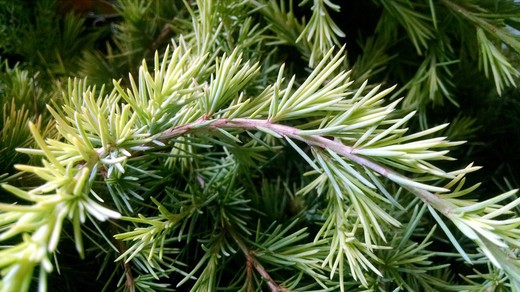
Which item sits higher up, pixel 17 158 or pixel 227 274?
pixel 17 158

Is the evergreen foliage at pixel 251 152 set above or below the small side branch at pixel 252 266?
above

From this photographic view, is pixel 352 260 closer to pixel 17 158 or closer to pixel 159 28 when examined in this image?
pixel 17 158

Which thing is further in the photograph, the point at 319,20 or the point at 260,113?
the point at 319,20

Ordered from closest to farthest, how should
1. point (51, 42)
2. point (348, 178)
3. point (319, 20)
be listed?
1. point (348, 178)
2. point (319, 20)
3. point (51, 42)

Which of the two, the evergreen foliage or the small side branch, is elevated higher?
the evergreen foliage

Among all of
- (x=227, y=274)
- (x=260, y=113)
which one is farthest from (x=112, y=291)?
(x=260, y=113)

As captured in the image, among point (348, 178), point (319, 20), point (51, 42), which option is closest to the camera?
point (348, 178)
